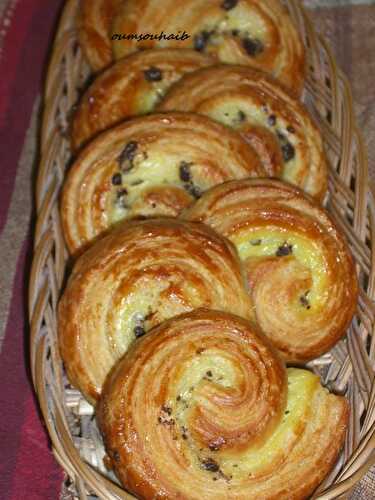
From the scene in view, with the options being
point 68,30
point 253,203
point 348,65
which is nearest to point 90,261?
point 253,203

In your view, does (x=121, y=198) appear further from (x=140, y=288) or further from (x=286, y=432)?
(x=286, y=432)

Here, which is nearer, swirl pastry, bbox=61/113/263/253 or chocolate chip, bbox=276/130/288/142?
swirl pastry, bbox=61/113/263/253

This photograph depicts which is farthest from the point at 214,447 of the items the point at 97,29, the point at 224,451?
the point at 97,29

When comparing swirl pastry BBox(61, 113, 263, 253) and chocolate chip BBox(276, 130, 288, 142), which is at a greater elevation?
chocolate chip BBox(276, 130, 288, 142)

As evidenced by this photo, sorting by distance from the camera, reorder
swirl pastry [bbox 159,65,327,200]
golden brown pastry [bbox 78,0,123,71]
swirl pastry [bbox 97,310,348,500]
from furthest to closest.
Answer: golden brown pastry [bbox 78,0,123,71]
swirl pastry [bbox 159,65,327,200]
swirl pastry [bbox 97,310,348,500]

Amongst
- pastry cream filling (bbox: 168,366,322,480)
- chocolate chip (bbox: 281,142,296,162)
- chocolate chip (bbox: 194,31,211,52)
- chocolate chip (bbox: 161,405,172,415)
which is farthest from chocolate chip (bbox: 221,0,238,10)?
chocolate chip (bbox: 161,405,172,415)

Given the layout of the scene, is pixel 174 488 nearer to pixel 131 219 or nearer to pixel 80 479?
pixel 80 479

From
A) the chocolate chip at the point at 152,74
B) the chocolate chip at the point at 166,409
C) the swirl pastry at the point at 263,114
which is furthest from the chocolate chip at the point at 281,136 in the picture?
the chocolate chip at the point at 166,409

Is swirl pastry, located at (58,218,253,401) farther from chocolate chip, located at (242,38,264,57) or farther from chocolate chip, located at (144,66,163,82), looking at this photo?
chocolate chip, located at (242,38,264,57)
